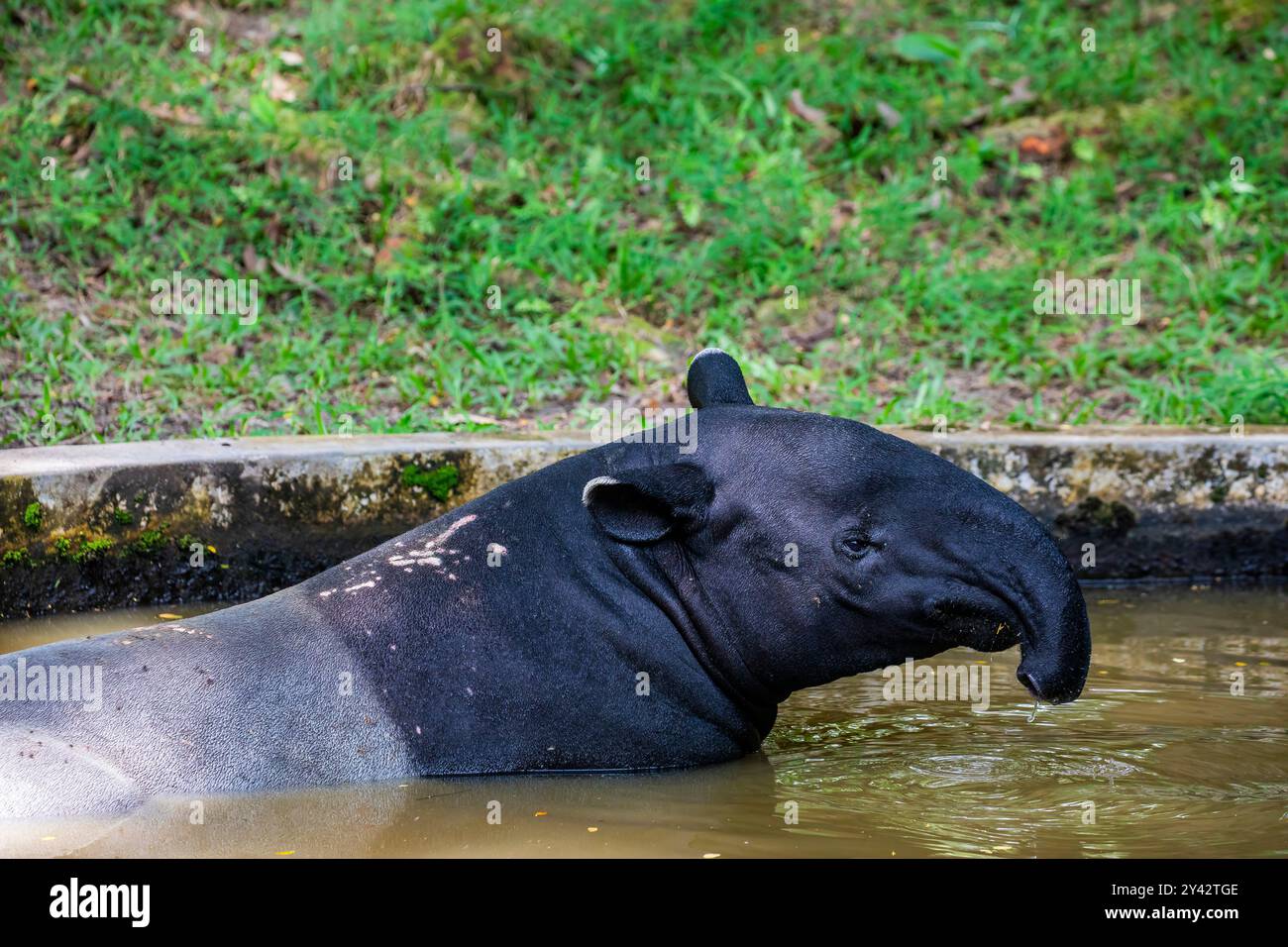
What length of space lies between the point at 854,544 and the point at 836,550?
0.05 meters

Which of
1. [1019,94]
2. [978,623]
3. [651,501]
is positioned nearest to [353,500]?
[651,501]

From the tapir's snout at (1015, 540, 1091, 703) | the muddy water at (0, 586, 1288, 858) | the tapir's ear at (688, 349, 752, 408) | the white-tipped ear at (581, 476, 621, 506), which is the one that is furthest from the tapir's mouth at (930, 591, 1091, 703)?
the tapir's ear at (688, 349, 752, 408)

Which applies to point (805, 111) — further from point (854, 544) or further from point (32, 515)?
point (854, 544)

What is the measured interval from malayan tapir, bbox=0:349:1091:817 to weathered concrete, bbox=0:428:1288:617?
1.98 metres

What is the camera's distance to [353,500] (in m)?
6.93

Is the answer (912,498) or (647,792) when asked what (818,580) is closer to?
(912,498)

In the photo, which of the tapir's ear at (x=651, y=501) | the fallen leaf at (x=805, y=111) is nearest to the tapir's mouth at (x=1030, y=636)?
the tapir's ear at (x=651, y=501)

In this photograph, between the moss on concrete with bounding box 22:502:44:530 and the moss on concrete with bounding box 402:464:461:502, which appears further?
the moss on concrete with bounding box 402:464:461:502

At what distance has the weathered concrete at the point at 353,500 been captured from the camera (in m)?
6.54

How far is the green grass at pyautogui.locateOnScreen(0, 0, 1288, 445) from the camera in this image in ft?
30.1

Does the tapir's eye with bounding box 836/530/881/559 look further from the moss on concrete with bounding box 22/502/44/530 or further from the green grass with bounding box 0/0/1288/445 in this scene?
the green grass with bounding box 0/0/1288/445

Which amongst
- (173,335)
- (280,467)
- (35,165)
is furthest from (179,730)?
(35,165)

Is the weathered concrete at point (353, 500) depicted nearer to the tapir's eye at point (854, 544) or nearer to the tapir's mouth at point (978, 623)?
the tapir's eye at point (854, 544)

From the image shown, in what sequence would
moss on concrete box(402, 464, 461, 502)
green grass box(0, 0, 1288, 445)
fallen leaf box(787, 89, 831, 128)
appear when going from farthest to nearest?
fallen leaf box(787, 89, 831, 128) < green grass box(0, 0, 1288, 445) < moss on concrete box(402, 464, 461, 502)
